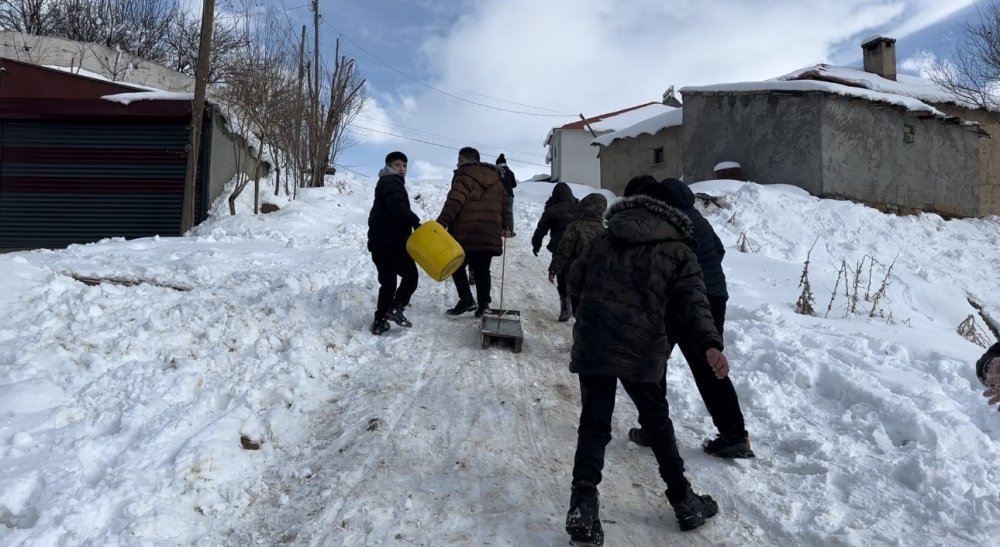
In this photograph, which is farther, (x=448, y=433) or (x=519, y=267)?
(x=519, y=267)

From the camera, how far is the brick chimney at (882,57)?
25.4 metres

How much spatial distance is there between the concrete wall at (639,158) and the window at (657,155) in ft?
0.26

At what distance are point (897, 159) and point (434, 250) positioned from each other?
58.6 feet

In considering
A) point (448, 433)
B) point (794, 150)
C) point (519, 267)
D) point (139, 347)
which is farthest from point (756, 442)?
point (794, 150)

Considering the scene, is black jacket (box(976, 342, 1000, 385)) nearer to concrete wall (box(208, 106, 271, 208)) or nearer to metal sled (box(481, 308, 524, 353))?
metal sled (box(481, 308, 524, 353))

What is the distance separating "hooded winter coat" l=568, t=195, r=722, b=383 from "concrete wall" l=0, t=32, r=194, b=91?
896 inches

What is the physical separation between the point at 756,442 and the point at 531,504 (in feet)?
5.65

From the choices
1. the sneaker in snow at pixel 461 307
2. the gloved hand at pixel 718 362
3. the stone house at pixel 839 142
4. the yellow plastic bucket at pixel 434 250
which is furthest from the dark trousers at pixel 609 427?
the stone house at pixel 839 142

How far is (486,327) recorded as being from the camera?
21.0 feet

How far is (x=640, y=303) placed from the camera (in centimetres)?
307

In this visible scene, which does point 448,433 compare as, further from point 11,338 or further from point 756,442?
point 11,338

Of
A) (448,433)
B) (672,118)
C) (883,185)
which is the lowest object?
(448,433)

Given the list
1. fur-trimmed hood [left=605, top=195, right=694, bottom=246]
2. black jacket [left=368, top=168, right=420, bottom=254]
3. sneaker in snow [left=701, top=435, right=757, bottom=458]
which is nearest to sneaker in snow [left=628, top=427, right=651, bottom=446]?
sneaker in snow [left=701, top=435, right=757, bottom=458]

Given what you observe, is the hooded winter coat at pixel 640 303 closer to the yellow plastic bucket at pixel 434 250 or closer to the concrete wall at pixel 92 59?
the yellow plastic bucket at pixel 434 250
